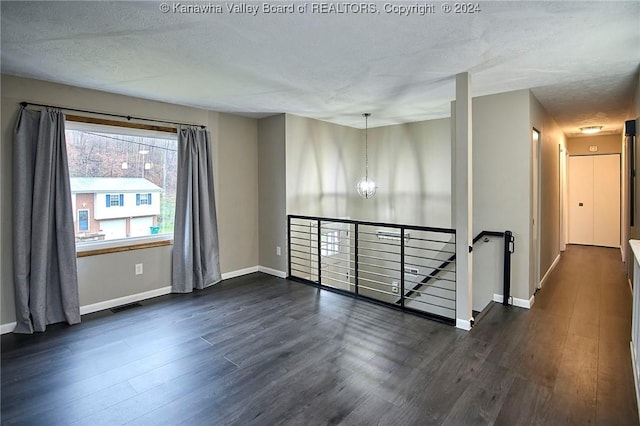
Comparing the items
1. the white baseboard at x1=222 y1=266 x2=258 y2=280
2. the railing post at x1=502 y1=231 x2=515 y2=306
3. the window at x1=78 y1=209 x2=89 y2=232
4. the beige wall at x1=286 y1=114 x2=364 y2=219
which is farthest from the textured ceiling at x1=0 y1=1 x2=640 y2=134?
the white baseboard at x1=222 y1=266 x2=258 y2=280

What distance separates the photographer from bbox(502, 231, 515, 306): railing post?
153 inches

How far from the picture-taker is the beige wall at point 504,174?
3.83 m

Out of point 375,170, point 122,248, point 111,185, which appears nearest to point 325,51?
point 111,185

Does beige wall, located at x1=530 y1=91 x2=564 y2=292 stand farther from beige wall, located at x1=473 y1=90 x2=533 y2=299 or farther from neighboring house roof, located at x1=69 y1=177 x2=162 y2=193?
neighboring house roof, located at x1=69 y1=177 x2=162 y2=193

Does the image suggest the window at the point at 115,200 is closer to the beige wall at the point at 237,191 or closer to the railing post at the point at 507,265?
the beige wall at the point at 237,191

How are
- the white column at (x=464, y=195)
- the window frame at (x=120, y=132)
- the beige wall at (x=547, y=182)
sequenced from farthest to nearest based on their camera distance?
the beige wall at (x=547, y=182) → the window frame at (x=120, y=132) → the white column at (x=464, y=195)

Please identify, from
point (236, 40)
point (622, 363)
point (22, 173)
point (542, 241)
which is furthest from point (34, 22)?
point (542, 241)

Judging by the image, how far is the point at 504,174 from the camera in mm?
3955

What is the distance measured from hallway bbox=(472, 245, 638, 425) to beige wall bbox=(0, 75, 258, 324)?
3587 millimetres

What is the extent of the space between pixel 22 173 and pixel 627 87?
6328 millimetres

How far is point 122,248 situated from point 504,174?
4610mm

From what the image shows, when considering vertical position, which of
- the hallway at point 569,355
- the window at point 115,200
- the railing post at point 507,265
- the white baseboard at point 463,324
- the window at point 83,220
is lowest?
the hallway at point 569,355

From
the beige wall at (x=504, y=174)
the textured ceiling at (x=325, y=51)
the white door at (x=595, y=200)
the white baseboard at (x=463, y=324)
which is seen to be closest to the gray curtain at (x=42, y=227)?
the textured ceiling at (x=325, y=51)

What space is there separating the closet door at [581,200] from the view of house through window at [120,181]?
332 inches
